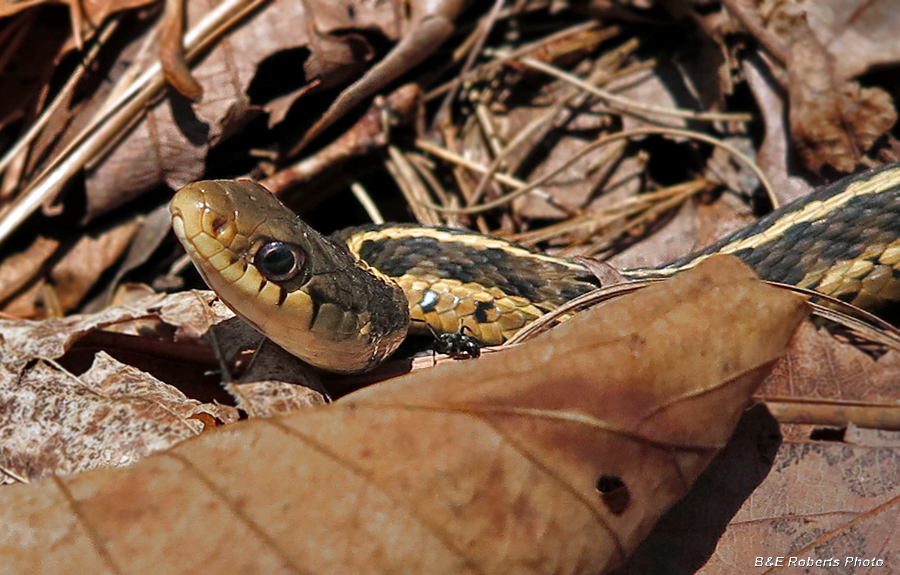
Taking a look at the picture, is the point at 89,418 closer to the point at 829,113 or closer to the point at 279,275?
the point at 279,275

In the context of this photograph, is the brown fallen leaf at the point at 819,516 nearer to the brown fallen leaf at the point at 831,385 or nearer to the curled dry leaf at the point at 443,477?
the brown fallen leaf at the point at 831,385

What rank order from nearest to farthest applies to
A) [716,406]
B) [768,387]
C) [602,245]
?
[716,406] → [768,387] → [602,245]

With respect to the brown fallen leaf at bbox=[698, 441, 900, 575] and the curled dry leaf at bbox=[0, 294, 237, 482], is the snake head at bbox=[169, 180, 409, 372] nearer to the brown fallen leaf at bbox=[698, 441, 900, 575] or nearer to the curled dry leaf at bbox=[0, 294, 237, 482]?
the curled dry leaf at bbox=[0, 294, 237, 482]

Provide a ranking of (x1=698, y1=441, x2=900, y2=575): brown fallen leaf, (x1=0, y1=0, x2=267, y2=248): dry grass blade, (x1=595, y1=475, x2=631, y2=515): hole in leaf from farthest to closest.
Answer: (x1=0, y1=0, x2=267, y2=248): dry grass blade
(x1=698, y1=441, x2=900, y2=575): brown fallen leaf
(x1=595, y1=475, x2=631, y2=515): hole in leaf

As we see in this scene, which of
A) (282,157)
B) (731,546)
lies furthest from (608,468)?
(282,157)

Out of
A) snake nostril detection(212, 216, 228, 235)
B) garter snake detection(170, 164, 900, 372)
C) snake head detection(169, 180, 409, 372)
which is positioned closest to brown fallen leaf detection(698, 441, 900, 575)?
garter snake detection(170, 164, 900, 372)

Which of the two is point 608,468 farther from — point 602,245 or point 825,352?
point 602,245

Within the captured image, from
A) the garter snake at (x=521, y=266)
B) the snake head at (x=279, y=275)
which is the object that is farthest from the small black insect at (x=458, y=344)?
the snake head at (x=279, y=275)
